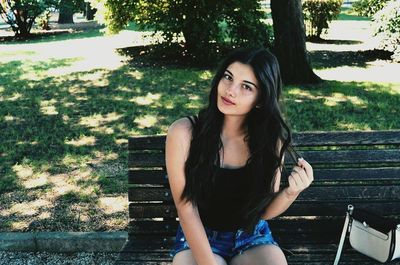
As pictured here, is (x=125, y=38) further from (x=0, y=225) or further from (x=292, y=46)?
(x=0, y=225)

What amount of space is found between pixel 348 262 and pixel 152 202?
1.31 m

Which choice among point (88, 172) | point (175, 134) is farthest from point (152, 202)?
point (88, 172)

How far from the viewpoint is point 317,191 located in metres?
3.19

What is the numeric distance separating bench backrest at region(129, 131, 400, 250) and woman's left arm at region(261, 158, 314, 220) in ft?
1.62

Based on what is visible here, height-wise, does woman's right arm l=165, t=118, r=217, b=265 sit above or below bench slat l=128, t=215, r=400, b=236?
above

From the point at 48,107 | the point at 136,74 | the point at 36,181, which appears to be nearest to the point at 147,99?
the point at 48,107

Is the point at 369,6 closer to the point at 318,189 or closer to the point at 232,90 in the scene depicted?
the point at 318,189

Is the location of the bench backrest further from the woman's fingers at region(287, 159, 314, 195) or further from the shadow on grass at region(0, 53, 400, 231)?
the shadow on grass at region(0, 53, 400, 231)

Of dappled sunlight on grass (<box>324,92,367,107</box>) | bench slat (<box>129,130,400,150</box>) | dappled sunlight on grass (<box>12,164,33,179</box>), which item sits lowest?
dappled sunlight on grass (<box>12,164,33,179</box>)

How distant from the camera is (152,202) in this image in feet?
10.8

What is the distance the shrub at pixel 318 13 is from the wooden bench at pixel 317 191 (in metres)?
14.0

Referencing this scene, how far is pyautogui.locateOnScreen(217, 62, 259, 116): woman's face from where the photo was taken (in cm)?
252

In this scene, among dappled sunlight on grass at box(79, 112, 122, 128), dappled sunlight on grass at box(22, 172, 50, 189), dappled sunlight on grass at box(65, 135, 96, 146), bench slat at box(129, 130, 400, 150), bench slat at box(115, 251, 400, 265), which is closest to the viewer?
bench slat at box(115, 251, 400, 265)

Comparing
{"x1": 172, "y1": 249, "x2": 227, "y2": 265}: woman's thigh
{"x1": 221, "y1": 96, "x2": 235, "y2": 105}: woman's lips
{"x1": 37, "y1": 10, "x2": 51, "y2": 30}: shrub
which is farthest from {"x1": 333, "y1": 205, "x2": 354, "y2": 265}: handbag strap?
{"x1": 37, "y1": 10, "x2": 51, "y2": 30}: shrub
